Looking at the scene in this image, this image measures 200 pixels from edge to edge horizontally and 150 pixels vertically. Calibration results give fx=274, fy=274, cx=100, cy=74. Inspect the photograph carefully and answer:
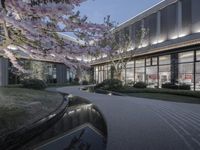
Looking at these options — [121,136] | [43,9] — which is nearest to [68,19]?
[43,9]

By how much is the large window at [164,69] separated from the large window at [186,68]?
1.66 metres

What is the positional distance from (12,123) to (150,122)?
574 centimetres

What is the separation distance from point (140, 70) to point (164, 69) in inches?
198

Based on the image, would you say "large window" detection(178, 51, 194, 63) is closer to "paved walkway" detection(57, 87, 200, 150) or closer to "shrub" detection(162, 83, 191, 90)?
"shrub" detection(162, 83, 191, 90)

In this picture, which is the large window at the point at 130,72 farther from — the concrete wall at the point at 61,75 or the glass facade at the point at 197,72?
the concrete wall at the point at 61,75

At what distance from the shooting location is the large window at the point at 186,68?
22641mm

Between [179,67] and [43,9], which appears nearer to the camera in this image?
[43,9]

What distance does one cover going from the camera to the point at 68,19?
305 cm

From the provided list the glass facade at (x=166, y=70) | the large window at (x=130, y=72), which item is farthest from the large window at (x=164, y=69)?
the large window at (x=130, y=72)

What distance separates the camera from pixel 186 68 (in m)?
23.5

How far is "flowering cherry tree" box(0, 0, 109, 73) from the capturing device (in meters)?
2.60

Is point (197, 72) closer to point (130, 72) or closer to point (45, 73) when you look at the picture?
point (130, 72)

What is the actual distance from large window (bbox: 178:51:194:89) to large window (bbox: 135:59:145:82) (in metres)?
6.79

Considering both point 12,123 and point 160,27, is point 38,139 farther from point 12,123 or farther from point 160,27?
point 160,27
